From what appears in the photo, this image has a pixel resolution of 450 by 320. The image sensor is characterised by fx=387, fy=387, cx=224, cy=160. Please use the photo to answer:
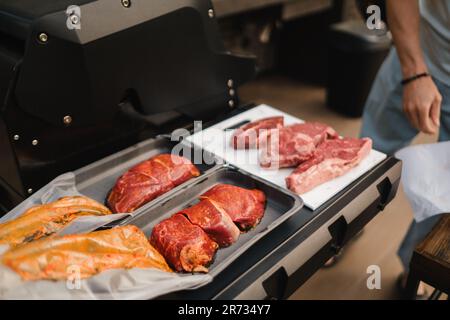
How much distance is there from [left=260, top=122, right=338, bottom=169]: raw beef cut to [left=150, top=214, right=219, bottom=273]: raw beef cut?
1.20 ft

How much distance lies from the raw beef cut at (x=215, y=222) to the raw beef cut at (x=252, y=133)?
13.3 inches

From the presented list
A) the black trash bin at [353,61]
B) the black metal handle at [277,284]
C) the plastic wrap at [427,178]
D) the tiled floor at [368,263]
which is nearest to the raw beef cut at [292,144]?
the plastic wrap at [427,178]

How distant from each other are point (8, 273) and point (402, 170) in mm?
1134

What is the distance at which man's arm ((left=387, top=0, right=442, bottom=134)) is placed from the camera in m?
1.34

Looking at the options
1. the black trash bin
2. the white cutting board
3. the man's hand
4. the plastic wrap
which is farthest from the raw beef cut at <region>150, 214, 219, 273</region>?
the black trash bin

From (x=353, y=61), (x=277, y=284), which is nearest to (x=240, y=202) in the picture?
(x=277, y=284)

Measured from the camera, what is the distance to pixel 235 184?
1.14 metres

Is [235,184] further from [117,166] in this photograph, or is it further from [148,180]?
[117,166]

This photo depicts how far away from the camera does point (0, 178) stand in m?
1.14

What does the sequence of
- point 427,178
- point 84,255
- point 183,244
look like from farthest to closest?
1. point 427,178
2. point 183,244
3. point 84,255

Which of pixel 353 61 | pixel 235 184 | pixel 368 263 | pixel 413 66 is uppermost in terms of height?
pixel 413 66

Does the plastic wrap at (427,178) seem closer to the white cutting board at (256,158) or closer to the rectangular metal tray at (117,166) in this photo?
the white cutting board at (256,158)

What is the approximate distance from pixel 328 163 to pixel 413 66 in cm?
61

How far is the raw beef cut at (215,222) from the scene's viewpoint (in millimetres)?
921
